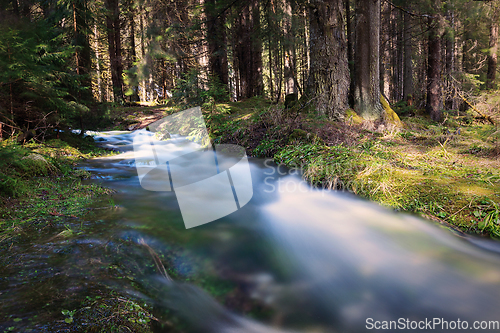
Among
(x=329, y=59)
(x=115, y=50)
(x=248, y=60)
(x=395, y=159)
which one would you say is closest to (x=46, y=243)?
(x=395, y=159)

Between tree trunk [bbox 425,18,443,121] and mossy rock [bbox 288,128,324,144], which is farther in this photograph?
tree trunk [bbox 425,18,443,121]

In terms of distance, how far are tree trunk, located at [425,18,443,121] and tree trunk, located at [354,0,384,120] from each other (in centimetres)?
345

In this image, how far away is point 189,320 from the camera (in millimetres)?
2174

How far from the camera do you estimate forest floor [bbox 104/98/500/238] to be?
3.60 meters

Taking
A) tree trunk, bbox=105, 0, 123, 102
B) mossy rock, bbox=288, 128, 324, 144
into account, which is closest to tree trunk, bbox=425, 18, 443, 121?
mossy rock, bbox=288, 128, 324, 144

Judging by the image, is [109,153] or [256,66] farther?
[256,66]

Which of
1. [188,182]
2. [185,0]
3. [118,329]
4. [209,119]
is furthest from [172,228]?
[185,0]

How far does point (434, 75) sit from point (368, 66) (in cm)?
439

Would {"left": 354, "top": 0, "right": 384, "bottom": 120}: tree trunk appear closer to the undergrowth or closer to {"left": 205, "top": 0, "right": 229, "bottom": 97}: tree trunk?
the undergrowth

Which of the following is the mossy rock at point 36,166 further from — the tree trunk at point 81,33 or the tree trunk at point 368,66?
the tree trunk at point 368,66

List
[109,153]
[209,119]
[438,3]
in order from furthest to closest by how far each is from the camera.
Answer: [438,3]
[209,119]
[109,153]

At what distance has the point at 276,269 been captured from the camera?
2.98 meters

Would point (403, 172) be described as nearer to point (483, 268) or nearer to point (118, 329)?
point (483, 268)

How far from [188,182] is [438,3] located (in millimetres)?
12135
